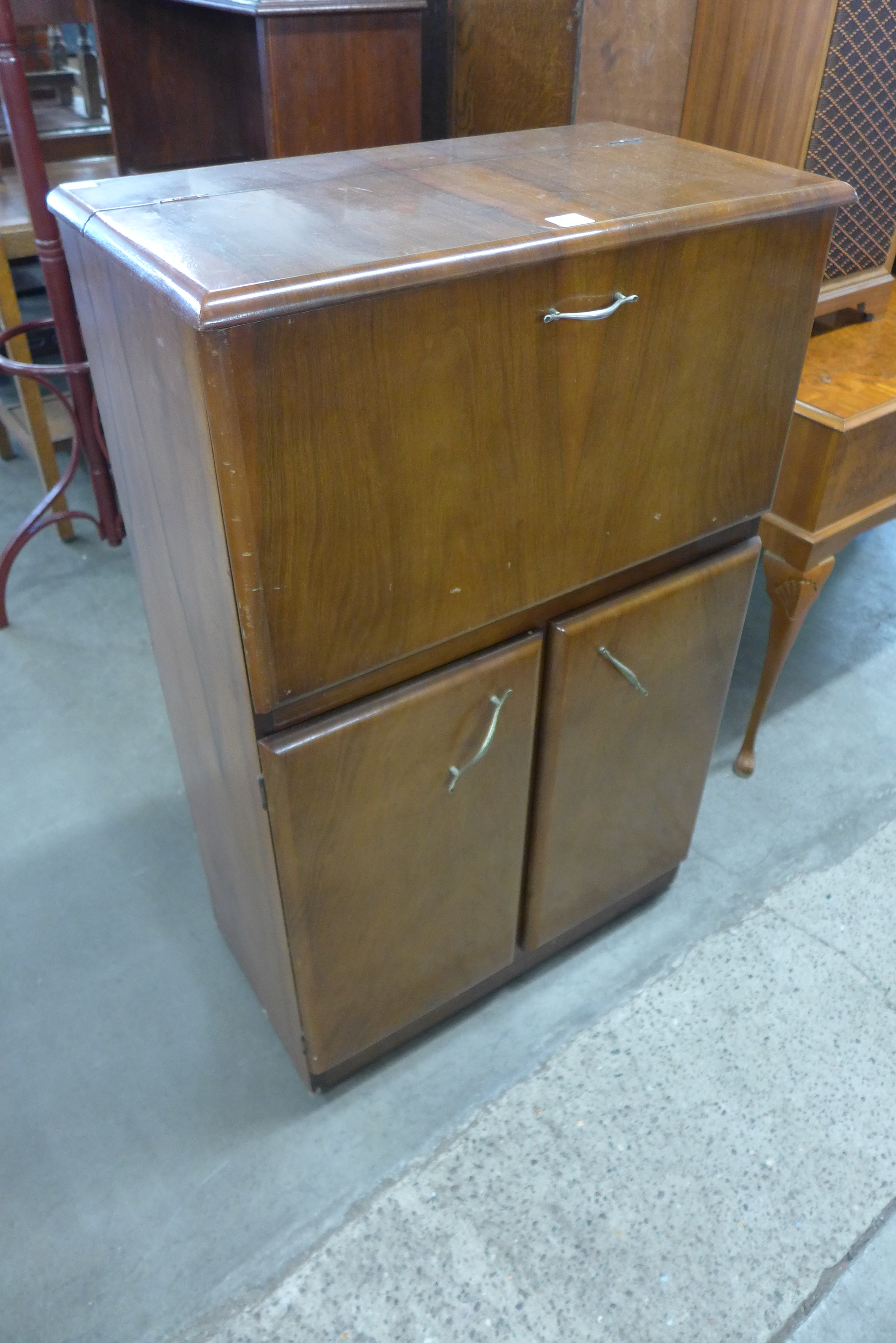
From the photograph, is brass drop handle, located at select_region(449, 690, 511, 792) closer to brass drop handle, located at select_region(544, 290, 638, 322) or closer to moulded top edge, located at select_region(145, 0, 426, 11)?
brass drop handle, located at select_region(544, 290, 638, 322)

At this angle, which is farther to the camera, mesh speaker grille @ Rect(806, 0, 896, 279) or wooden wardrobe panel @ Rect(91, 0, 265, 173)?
wooden wardrobe panel @ Rect(91, 0, 265, 173)

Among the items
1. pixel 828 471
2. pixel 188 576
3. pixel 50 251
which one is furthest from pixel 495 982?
pixel 50 251

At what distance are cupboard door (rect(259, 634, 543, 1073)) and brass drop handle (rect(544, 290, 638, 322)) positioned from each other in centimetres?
33

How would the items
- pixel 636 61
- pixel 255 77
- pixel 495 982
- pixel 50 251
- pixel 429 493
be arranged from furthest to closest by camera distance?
1. pixel 50 251
2. pixel 255 77
3. pixel 495 982
4. pixel 636 61
5. pixel 429 493

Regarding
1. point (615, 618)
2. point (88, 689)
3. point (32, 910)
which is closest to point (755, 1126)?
point (615, 618)

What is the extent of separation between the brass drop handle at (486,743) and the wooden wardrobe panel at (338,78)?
82cm

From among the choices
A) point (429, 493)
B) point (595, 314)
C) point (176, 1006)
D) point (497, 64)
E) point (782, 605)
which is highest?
point (497, 64)


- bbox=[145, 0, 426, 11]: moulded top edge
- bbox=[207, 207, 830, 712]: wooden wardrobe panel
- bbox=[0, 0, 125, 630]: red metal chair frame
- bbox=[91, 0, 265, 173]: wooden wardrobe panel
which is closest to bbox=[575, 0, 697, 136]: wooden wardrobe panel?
bbox=[145, 0, 426, 11]: moulded top edge

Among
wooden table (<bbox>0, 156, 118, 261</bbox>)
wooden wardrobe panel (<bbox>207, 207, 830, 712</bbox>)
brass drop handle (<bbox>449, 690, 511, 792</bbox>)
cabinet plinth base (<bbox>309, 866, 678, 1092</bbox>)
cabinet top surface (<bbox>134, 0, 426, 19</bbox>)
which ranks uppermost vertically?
cabinet top surface (<bbox>134, 0, 426, 19</bbox>)

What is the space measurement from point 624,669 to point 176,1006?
2.69ft

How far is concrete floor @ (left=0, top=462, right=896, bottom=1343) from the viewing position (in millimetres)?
1159

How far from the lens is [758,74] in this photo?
133cm

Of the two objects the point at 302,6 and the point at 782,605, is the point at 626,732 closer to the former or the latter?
the point at 782,605

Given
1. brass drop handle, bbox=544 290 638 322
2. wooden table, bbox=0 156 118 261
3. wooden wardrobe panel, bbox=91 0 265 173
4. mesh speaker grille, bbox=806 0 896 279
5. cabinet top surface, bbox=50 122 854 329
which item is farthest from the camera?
wooden table, bbox=0 156 118 261
